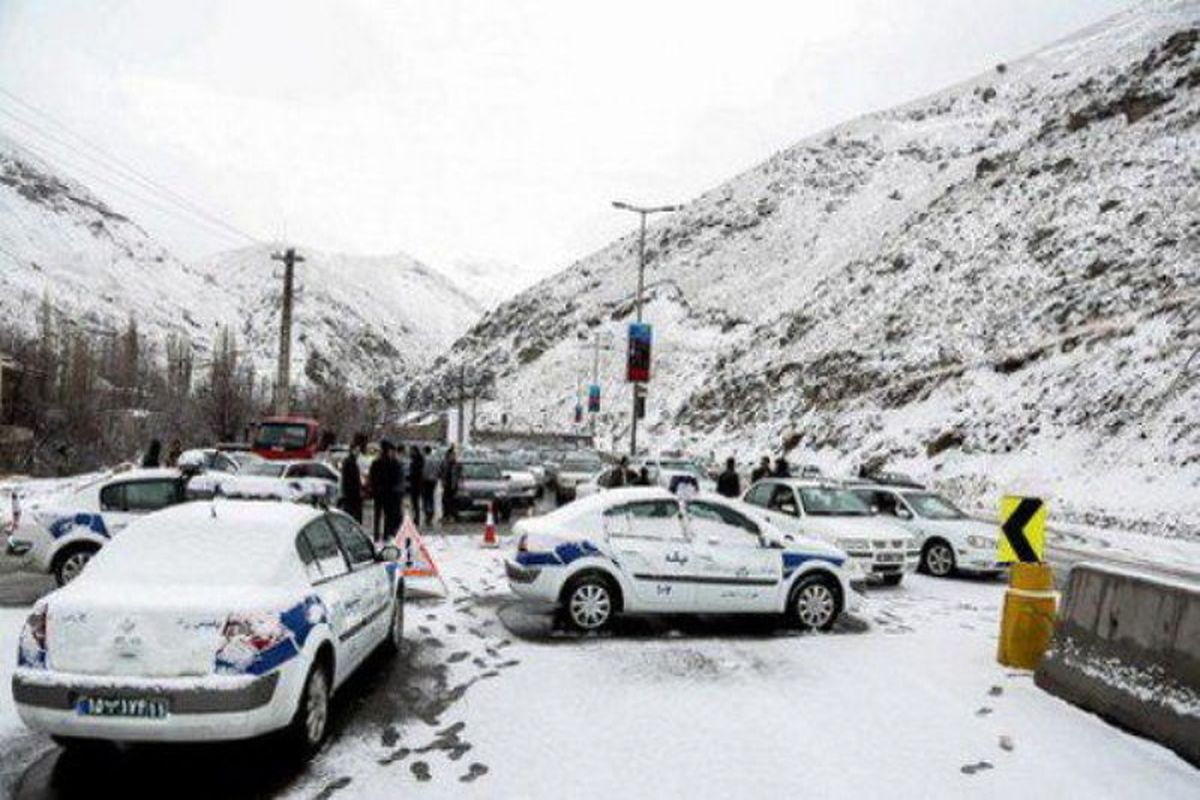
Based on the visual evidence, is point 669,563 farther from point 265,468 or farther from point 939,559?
point 265,468

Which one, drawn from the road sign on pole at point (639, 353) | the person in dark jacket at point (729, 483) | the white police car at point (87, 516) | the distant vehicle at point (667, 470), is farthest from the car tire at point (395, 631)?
the road sign on pole at point (639, 353)

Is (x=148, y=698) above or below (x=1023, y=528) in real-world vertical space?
below

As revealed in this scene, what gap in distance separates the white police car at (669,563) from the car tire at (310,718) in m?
A: 3.91

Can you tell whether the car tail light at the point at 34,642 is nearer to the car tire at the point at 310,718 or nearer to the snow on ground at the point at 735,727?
the car tire at the point at 310,718

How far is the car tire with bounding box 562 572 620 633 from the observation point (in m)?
10.1

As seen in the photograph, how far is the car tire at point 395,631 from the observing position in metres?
8.84

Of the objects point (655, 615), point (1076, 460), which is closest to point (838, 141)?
point (1076, 460)

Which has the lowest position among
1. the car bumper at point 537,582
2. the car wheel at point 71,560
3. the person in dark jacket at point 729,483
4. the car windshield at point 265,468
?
the car wheel at point 71,560

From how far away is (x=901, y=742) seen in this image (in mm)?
6664

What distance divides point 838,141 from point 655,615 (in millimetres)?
138008

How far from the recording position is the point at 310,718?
617 cm

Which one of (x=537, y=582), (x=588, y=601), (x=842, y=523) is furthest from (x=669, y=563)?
(x=842, y=523)

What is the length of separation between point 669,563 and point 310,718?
4813 mm

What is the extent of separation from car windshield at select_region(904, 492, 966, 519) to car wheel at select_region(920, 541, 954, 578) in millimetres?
581
